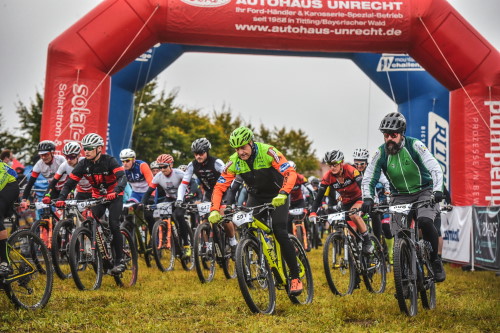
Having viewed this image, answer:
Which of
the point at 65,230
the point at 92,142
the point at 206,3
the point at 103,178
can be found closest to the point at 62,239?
the point at 65,230

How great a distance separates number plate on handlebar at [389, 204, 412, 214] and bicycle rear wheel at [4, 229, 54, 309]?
3.68m

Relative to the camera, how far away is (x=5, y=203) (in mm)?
6578

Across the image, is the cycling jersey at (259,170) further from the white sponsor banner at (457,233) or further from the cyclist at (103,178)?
the white sponsor banner at (457,233)

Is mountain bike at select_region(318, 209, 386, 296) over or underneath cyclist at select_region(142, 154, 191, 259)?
underneath

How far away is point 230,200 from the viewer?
8664 mm

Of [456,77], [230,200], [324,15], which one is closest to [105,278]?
[230,200]

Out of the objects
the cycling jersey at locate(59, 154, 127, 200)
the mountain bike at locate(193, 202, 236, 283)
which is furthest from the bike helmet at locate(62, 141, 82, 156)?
the mountain bike at locate(193, 202, 236, 283)

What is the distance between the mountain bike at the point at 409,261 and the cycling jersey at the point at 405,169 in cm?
29

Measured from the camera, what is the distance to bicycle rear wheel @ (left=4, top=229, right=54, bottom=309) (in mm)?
6547

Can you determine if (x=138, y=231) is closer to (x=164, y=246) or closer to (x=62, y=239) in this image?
(x=164, y=246)

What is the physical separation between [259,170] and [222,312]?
1617mm

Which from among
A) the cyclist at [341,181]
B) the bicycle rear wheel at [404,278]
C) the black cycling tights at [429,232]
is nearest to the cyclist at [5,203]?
the bicycle rear wheel at [404,278]

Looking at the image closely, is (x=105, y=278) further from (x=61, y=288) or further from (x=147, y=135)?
(x=147, y=135)

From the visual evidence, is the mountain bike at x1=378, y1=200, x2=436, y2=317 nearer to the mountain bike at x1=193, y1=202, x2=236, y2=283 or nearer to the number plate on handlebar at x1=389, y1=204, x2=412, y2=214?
the number plate on handlebar at x1=389, y1=204, x2=412, y2=214
